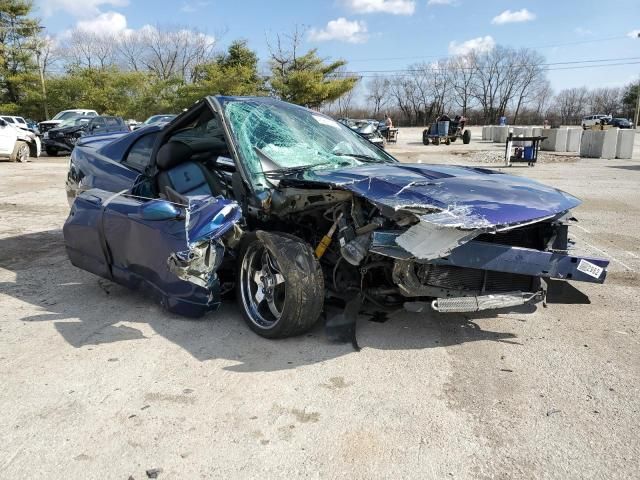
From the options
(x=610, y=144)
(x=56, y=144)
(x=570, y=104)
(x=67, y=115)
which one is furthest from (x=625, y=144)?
(x=570, y=104)

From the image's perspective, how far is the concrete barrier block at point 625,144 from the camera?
21125mm

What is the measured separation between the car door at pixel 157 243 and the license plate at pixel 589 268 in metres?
2.23

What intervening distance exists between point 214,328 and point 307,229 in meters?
1.00

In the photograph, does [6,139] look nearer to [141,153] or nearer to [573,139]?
[141,153]

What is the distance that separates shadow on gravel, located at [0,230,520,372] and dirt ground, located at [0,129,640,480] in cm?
2

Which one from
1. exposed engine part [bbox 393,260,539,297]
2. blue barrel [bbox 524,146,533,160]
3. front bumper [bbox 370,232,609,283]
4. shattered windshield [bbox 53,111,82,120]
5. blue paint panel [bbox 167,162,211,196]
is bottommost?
blue barrel [bbox 524,146,533,160]

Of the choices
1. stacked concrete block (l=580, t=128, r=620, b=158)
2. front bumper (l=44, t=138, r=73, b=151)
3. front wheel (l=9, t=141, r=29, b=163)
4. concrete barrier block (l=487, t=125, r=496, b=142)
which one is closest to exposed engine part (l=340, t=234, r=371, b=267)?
front wheel (l=9, t=141, r=29, b=163)

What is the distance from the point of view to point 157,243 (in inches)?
147

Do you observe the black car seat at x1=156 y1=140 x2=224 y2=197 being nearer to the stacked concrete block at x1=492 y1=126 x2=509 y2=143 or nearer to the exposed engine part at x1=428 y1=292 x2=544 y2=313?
the exposed engine part at x1=428 y1=292 x2=544 y2=313

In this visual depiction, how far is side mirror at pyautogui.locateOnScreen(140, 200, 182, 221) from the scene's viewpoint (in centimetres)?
352

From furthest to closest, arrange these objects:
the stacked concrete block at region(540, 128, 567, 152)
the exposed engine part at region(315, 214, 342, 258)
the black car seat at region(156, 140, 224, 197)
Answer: the stacked concrete block at region(540, 128, 567, 152)
the black car seat at region(156, 140, 224, 197)
the exposed engine part at region(315, 214, 342, 258)

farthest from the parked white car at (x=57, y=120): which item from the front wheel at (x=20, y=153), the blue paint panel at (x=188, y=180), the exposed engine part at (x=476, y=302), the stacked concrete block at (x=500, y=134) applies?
the exposed engine part at (x=476, y=302)

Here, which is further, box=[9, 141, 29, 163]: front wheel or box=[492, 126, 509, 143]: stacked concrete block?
box=[492, 126, 509, 143]: stacked concrete block

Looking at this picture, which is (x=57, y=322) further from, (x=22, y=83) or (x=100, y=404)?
(x=22, y=83)
